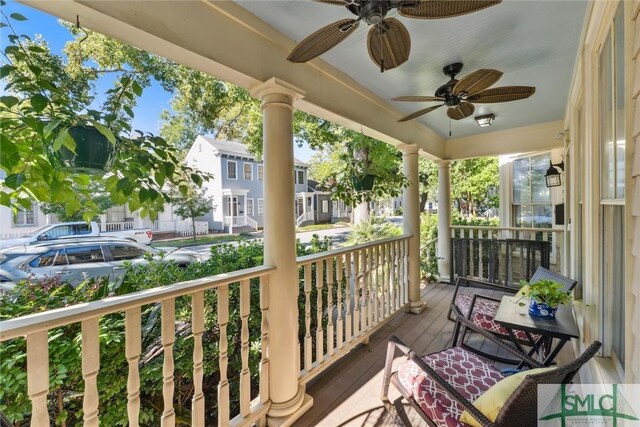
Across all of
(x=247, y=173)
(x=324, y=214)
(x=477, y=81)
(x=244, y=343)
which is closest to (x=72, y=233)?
(x=244, y=343)

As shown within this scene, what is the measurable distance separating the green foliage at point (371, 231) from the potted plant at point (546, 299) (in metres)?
2.73

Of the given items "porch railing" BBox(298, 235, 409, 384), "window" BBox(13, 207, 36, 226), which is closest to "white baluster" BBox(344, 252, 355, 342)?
"porch railing" BBox(298, 235, 409, 384)

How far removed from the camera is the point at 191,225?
7.57ft

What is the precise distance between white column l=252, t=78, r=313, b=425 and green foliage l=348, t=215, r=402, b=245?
2927 mm

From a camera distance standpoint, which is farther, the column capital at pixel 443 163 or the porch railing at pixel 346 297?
the column capital at pixel 443 163

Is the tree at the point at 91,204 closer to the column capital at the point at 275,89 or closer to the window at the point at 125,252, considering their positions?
the window at the point at 125,252

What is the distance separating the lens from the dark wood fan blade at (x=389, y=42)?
1386 mm

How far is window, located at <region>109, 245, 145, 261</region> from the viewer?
191 centimetres

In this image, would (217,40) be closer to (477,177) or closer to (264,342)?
(264,342)

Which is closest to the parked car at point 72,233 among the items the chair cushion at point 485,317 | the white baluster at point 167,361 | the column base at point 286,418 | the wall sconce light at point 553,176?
the white baluster at point 167,361

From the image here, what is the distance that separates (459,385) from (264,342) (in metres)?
1.17

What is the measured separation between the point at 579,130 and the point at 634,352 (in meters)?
2.47

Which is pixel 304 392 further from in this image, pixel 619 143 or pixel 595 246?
pixel 619 143

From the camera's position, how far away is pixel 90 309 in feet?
3.47
